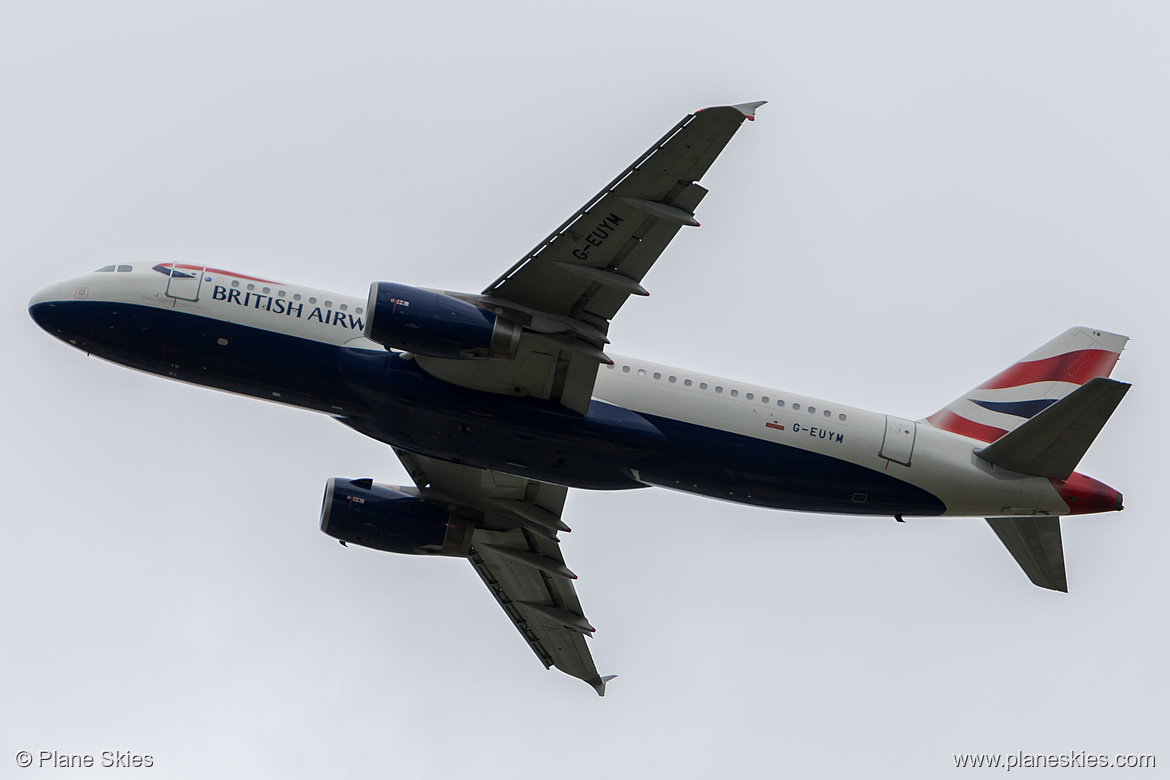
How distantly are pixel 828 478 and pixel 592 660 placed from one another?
40.8 feet

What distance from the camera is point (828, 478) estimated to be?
31766 millimetres

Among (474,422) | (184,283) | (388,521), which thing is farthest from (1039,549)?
(184,283)

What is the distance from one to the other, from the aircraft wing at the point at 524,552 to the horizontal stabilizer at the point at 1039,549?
13679mm

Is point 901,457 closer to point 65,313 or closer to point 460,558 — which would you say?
point 460,558

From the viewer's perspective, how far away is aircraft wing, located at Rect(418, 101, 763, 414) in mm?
26328

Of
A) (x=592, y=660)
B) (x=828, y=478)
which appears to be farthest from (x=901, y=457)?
(x=592, y=660)

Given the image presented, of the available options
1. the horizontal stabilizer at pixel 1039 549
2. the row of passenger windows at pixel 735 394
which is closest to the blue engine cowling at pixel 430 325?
the row of passenger windows at pixel 735 394

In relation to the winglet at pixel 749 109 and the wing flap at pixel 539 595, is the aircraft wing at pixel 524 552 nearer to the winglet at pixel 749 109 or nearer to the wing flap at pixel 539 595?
the wing flap at pixel 539 595

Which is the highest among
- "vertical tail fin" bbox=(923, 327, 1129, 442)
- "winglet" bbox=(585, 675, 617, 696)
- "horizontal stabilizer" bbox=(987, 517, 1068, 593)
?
"vertical tail fin" bbox=(923, 327, 1129, 442)

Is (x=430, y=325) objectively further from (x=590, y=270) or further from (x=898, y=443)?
A: (x=898, y=443)

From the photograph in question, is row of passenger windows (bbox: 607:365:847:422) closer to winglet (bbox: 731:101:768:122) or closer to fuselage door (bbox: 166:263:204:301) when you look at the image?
winglet (bbox: 731:101:768:122)

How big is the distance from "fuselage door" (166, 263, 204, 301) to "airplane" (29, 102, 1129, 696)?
47mm

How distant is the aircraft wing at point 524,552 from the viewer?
124 ft

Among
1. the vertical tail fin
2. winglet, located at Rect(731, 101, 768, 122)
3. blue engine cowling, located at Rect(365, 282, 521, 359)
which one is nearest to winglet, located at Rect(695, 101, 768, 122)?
winglet, located at Rect(731, 101, 768, 122)
